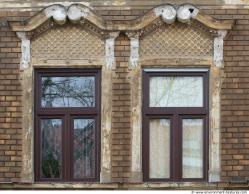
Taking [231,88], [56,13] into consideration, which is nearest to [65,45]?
[56,13]

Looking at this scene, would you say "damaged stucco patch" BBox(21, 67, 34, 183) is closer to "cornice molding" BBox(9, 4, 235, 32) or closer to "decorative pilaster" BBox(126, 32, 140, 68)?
"cornice molding" BBox(9, 4, 235, 32)

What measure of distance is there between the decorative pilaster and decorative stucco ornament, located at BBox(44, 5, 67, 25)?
89 centimetres

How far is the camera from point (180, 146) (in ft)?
34.7

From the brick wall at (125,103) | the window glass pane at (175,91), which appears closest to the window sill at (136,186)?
the brick wall at (125,103)

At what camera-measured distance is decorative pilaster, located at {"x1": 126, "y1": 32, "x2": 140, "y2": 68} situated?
10.6 metres

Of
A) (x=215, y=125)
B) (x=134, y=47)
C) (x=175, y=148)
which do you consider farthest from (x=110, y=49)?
(x=215, y=125)

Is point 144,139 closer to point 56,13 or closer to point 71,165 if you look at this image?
point 71,165

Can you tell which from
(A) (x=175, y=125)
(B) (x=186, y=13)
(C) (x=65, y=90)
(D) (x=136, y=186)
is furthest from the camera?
(C) (x=65, y=90)

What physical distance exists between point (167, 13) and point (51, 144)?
2.36 meters

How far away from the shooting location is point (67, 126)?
1064 cm

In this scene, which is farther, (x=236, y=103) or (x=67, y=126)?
(x=67, y=126)

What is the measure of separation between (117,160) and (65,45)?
1709 mm

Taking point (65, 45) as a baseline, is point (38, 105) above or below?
below

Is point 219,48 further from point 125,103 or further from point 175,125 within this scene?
point 125,103
